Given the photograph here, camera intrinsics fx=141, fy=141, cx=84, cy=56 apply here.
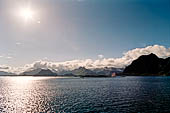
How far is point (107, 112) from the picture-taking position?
160ft

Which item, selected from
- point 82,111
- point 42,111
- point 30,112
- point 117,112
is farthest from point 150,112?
point 30,112

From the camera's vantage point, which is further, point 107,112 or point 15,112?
point 15,112

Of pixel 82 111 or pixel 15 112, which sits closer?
pixel 82 111

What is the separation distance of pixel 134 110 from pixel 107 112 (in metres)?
10.3

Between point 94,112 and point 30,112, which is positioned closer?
point 94,112

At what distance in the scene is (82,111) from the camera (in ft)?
165

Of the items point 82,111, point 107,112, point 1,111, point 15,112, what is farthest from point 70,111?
point 1,111

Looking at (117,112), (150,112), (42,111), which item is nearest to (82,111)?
(117,112)

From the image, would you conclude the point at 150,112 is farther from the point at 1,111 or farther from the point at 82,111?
the point at 1,111

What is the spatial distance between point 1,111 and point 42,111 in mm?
16286

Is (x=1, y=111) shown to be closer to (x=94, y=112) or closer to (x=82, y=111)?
(x=82, y=111)

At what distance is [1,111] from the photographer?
54.5 metres

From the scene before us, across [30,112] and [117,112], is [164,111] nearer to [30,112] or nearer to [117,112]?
[117,112]

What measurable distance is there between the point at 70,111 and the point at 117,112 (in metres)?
16.6
